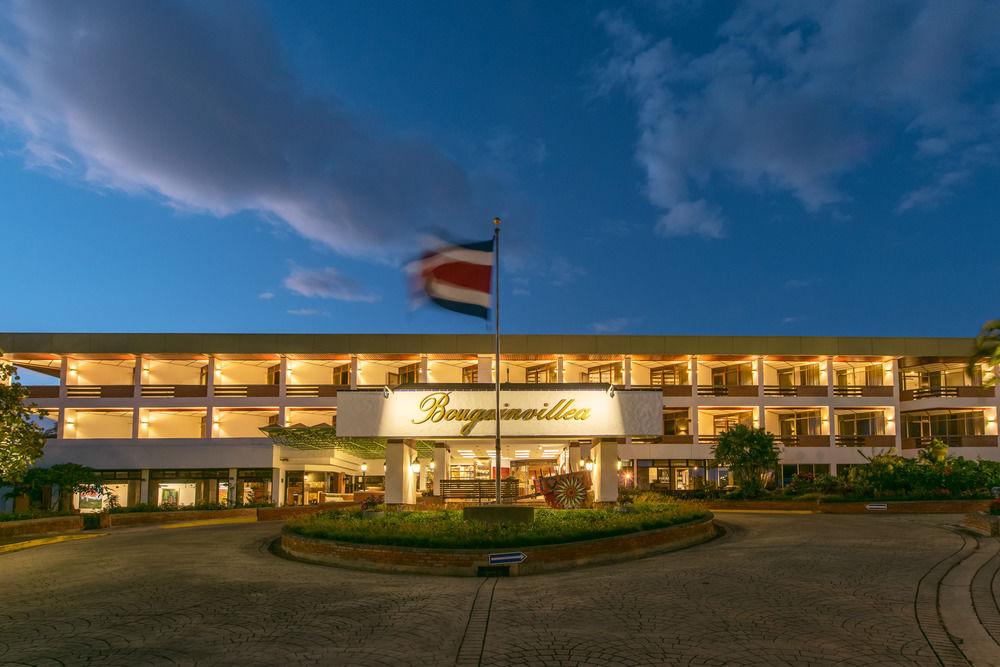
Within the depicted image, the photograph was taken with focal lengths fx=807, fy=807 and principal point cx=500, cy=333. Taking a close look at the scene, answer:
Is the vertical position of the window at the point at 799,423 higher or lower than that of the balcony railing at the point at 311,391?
lower

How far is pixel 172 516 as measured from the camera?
118ft

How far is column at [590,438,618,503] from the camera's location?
28859 millimetres

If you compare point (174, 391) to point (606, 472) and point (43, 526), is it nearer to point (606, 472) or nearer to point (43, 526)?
point (43, 526)

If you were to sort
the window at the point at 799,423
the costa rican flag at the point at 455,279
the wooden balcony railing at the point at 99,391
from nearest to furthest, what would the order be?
the costa rican flag at the point at 455,279
the wooden balcony railing at the point at 99,391
the window at the point at 799,423

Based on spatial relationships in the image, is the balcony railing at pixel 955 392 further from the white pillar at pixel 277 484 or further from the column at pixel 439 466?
the white pillar at pixel 277 484

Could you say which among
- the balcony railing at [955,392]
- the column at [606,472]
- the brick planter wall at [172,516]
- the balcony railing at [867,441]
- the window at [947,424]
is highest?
the balcony railing at [955,392]

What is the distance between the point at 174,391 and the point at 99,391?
4.72 metres

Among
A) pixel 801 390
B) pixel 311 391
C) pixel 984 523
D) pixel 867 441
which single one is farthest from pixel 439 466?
pixel 867 441

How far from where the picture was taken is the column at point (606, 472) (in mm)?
28859

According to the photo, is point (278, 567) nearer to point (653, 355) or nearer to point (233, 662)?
point (233, 662)

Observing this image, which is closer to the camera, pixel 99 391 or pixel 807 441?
pixel 99 391

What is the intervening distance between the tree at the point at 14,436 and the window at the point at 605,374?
120ft

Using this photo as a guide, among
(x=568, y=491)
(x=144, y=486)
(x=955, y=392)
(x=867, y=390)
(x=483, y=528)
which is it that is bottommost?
(x=144, y=486)

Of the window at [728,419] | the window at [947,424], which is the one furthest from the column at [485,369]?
the window at [947,424]
